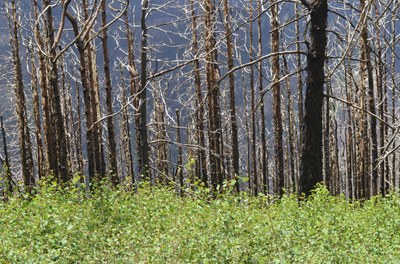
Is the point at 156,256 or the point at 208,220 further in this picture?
the point at 208,220

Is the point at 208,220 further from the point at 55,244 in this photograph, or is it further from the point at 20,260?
the point at 20,260

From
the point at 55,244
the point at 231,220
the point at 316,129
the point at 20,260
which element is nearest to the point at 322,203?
the point at 316,129

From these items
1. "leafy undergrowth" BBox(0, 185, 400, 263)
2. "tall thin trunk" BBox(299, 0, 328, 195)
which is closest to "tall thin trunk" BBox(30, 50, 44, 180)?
"leafy undergrowth" BBox(0, 185, 400, 263)

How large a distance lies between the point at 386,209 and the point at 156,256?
4.97 metres

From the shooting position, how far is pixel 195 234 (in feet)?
19.6

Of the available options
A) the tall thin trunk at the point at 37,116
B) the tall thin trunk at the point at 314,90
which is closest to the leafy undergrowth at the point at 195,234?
the tall thin trunk at the point at 314,90

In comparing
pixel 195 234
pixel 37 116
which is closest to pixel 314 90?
pixel 195 234

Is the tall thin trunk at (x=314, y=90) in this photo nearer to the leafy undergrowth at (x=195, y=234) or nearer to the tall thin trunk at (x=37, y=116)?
the leafy undergrowth at (x=195, y=234)

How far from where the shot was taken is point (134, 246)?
5.89 meters

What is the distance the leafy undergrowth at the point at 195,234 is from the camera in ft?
17.7

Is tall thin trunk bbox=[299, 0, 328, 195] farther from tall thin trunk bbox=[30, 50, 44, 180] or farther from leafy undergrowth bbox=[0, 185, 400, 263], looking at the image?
tall thin trunk bbox=[30, 50, 44, 180]

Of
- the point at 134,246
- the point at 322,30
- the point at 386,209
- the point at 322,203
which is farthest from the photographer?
the point at 386,209

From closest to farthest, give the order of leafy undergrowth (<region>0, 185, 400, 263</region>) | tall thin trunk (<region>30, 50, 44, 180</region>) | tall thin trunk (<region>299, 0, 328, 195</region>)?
leafy undergrowth (<region>0, 185, 400, 263</region>) → tall thin trunk (<region>299, 0, 328, 195</region>) → tall thin trunk (<region>30, 50, 44, 180</region>)

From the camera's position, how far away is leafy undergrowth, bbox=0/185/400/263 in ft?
17.7
